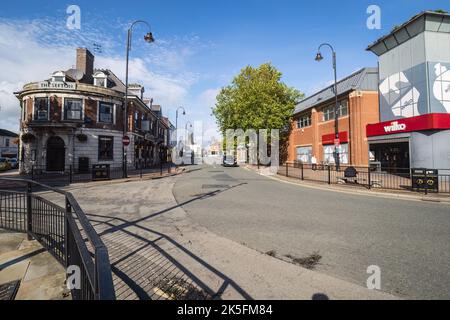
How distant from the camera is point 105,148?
971 inches

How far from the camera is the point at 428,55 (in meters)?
17.5

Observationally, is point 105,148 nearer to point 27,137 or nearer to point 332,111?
point 27,137

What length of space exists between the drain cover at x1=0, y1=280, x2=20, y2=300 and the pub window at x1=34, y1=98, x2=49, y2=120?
2475 centimetres

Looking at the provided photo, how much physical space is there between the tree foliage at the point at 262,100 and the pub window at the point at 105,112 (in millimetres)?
16641

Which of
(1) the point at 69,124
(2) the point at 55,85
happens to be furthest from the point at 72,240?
(2) the point at 55,85

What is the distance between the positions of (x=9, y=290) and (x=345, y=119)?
27.3 metres

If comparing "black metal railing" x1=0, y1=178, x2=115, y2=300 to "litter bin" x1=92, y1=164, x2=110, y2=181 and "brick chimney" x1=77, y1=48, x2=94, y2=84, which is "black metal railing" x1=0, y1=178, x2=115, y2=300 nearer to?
"litter bin" x1=92, y1=164, x2=110, y2=181

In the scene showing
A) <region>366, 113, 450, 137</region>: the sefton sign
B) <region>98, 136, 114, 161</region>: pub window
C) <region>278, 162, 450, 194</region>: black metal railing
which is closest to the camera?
<region>278, 162, 450, 194</region>: black metal railing

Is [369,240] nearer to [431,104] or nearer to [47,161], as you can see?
[431,104]

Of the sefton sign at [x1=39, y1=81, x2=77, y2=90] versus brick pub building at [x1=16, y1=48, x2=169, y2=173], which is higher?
the sefton sign at [x1=39, y1=81, x2=77, y2=90]

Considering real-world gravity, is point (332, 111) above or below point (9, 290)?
above

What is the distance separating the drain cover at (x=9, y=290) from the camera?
9.89 feet

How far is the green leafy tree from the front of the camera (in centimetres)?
3194
